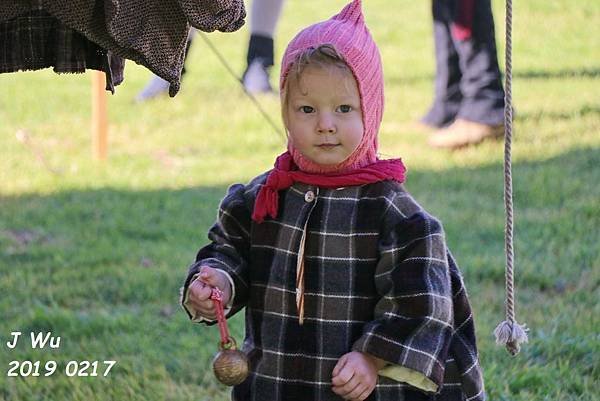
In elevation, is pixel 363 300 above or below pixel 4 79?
below

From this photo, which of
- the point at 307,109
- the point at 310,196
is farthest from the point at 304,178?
the point at 307,109

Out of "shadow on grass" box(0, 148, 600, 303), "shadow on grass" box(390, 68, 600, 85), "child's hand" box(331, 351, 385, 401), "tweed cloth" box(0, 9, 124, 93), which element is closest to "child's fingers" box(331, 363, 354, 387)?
"child's hand" box(331, 351, 385, 401)

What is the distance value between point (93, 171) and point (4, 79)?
320cm

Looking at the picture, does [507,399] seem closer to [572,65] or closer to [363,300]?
[363,300]

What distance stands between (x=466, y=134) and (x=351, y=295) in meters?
4.18

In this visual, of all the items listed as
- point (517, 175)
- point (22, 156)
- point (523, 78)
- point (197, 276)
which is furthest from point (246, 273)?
point (523, 78)

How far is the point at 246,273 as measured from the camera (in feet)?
8.20

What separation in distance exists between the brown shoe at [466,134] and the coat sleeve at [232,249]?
4001mm

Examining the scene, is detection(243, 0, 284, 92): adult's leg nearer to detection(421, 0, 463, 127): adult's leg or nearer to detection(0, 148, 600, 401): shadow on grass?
detection(421, 0, 463, 127): adult's leg

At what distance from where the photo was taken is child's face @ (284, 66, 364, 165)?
7.54ft

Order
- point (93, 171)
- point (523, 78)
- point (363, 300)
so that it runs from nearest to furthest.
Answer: point (363, 300)
point (93, 171)
point (523, 78)

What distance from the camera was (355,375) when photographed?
225 centimetres

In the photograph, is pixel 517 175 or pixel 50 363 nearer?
pixel 50 363

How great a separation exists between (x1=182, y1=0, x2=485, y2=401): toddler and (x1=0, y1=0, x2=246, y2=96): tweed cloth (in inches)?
10.5
